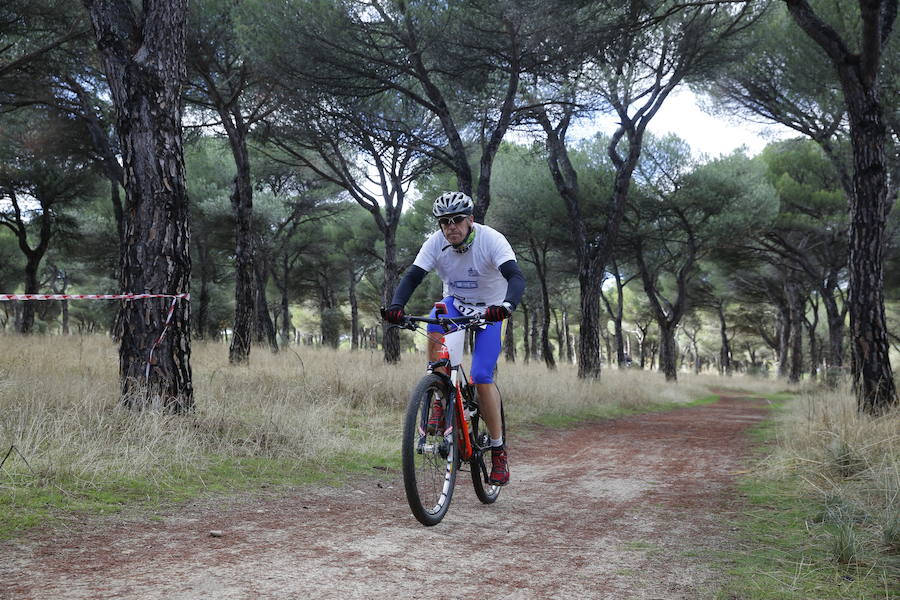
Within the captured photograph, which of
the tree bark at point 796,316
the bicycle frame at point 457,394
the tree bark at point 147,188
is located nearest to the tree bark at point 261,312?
the tree bark at point 147,188

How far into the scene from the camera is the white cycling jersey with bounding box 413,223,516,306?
14.3 ft

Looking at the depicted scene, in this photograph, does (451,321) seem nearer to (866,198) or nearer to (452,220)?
(452,220)

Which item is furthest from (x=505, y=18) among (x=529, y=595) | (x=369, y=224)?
(x=369, y=224)

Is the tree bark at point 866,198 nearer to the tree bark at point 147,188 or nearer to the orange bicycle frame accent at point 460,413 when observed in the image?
the orange bicycle frame accent at point 460,413

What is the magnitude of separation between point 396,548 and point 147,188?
4213 mm

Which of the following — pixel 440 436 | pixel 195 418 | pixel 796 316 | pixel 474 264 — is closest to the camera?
pixel 440 436

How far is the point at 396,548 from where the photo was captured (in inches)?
132

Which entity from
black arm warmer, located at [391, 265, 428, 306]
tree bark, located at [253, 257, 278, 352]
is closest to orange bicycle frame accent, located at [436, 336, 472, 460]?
black arm warmer, located at [391, 265, 428, 306]

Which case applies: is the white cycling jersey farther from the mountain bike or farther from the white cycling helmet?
the mountain bike

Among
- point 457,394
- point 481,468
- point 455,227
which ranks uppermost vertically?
point 455,227

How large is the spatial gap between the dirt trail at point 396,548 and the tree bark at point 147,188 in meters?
2.06

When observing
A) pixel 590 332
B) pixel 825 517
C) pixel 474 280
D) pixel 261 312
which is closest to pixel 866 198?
pixel 825 517

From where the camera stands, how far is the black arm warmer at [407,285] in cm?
418

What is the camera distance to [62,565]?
2.94 meters
